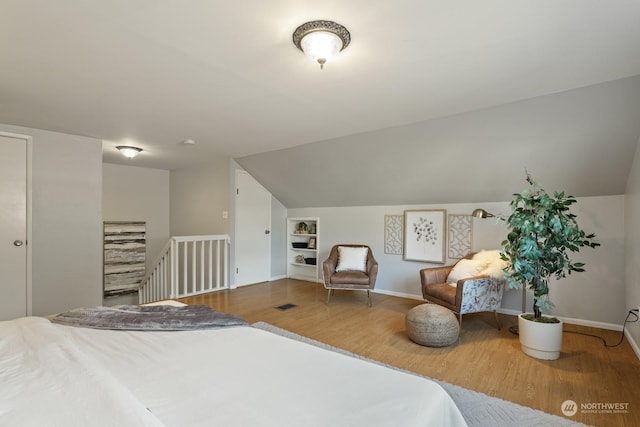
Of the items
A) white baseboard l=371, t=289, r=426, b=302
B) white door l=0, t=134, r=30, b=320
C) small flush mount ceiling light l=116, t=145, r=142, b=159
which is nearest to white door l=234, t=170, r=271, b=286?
small flush mount ceiling light l=116, t=145, r=142, b=159

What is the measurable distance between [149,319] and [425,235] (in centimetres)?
369

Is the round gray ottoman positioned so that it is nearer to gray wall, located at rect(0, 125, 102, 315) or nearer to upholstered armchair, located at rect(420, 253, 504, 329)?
upholstered armchair, located at rect(420, 253, 504, 329)

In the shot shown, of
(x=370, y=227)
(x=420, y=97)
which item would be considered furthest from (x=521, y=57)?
(x=370, y=227)

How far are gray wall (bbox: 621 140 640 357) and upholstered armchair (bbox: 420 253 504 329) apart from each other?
104 centimetres

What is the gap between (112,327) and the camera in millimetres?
1644

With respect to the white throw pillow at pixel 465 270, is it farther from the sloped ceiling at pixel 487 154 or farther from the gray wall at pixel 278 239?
the gray wall at pixel 278 239

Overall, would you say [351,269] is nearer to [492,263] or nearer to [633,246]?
[492,263]

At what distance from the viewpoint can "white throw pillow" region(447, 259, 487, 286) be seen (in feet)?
11.6

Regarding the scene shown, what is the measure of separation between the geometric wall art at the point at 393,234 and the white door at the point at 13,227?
4.30m

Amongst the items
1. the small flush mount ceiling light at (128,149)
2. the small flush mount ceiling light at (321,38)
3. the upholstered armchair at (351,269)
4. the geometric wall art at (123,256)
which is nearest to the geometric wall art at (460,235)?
the upholstered armchair at (351,269)

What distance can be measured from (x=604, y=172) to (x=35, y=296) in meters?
6.27

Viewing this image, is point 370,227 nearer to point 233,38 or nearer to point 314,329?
point 314,329

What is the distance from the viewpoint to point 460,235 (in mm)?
4195

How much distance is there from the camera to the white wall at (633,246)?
8.80 feet
